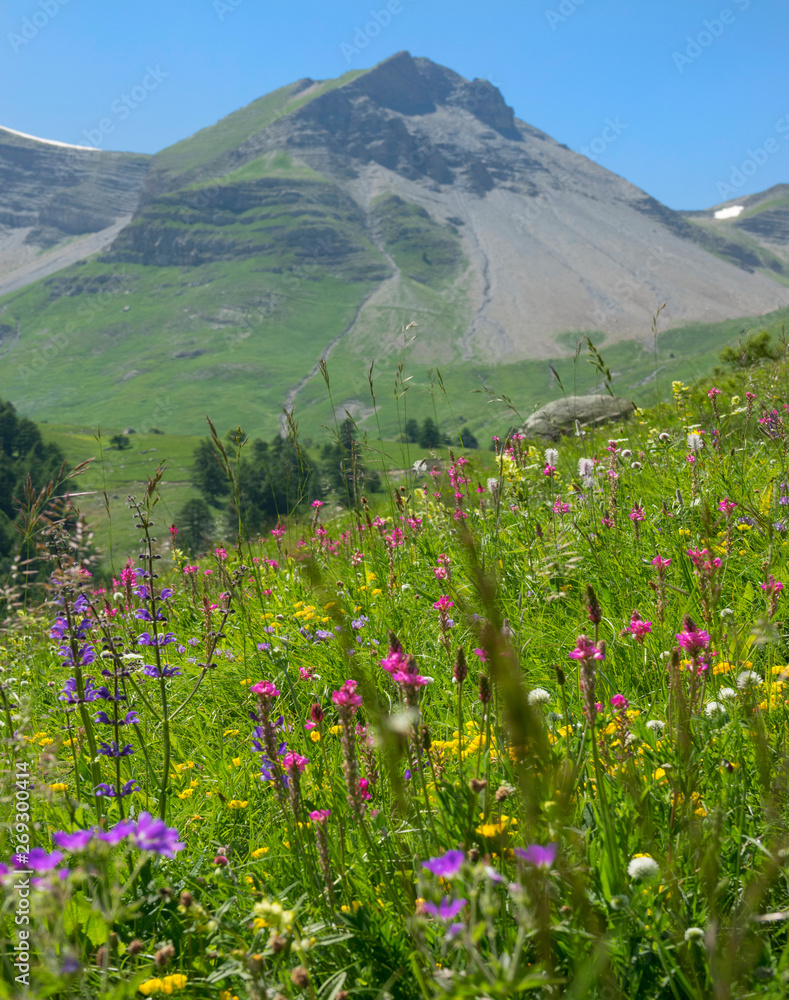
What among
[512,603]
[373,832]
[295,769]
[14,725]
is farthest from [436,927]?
[14,725]

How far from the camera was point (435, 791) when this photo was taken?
211 cm

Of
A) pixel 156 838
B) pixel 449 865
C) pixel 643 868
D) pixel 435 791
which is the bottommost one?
pixel 435 791

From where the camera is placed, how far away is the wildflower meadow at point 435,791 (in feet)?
3.92

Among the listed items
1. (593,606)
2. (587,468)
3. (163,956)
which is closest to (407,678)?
(593,606)

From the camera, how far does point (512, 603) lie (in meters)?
3.91

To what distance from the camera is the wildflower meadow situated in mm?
1193

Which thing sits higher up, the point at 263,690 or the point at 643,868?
the point at 263,690

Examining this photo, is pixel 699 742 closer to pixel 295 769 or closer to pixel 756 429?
pixel 295 769

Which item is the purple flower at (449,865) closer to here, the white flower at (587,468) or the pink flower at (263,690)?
the pink flower at (263,690)

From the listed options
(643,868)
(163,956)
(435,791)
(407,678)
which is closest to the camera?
(163,956)

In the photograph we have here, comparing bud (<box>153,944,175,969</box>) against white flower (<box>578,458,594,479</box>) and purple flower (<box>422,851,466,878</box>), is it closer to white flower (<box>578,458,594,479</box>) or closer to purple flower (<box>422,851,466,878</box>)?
purple flower (<box>422,851,466,878</box>)

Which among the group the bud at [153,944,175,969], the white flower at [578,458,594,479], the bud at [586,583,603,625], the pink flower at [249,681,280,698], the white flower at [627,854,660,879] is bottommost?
the bud at [153,944,175,969]

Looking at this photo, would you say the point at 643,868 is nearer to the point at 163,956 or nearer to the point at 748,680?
the point at 748,680

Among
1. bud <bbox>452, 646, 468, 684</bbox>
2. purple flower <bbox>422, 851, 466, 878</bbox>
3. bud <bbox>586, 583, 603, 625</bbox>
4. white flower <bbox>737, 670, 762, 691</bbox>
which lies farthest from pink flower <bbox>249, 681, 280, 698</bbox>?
white flower <bbox>737, 670, 762, 691</bbox>
